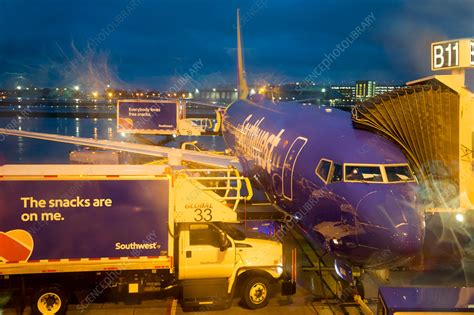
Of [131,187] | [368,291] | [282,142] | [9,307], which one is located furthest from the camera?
[282,142]

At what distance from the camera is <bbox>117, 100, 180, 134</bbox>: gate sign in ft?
131

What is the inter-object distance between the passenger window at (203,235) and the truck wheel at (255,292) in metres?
1.28

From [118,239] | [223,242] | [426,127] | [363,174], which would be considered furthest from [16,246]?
[426,127]

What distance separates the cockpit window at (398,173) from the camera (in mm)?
10828

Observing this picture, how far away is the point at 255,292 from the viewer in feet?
38.6

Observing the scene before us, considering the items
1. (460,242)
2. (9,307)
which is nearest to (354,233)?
(9,307)

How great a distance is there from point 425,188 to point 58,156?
32721mm

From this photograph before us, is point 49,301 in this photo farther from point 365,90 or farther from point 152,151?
point 365,90

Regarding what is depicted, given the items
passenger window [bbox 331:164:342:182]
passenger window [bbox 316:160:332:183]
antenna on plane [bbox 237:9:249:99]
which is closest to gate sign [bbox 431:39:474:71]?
passenger window [bbox 316:160:332:183]

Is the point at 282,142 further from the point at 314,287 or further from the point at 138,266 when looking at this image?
the point at 138,266

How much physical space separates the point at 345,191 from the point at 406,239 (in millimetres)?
1724

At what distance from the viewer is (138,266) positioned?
35.6ft

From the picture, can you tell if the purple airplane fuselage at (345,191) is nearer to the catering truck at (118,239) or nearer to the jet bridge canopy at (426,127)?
the jet bridge canopy at (426,127)

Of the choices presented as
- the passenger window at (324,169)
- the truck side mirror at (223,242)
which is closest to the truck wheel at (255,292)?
the truck side mirror at (223,242)
